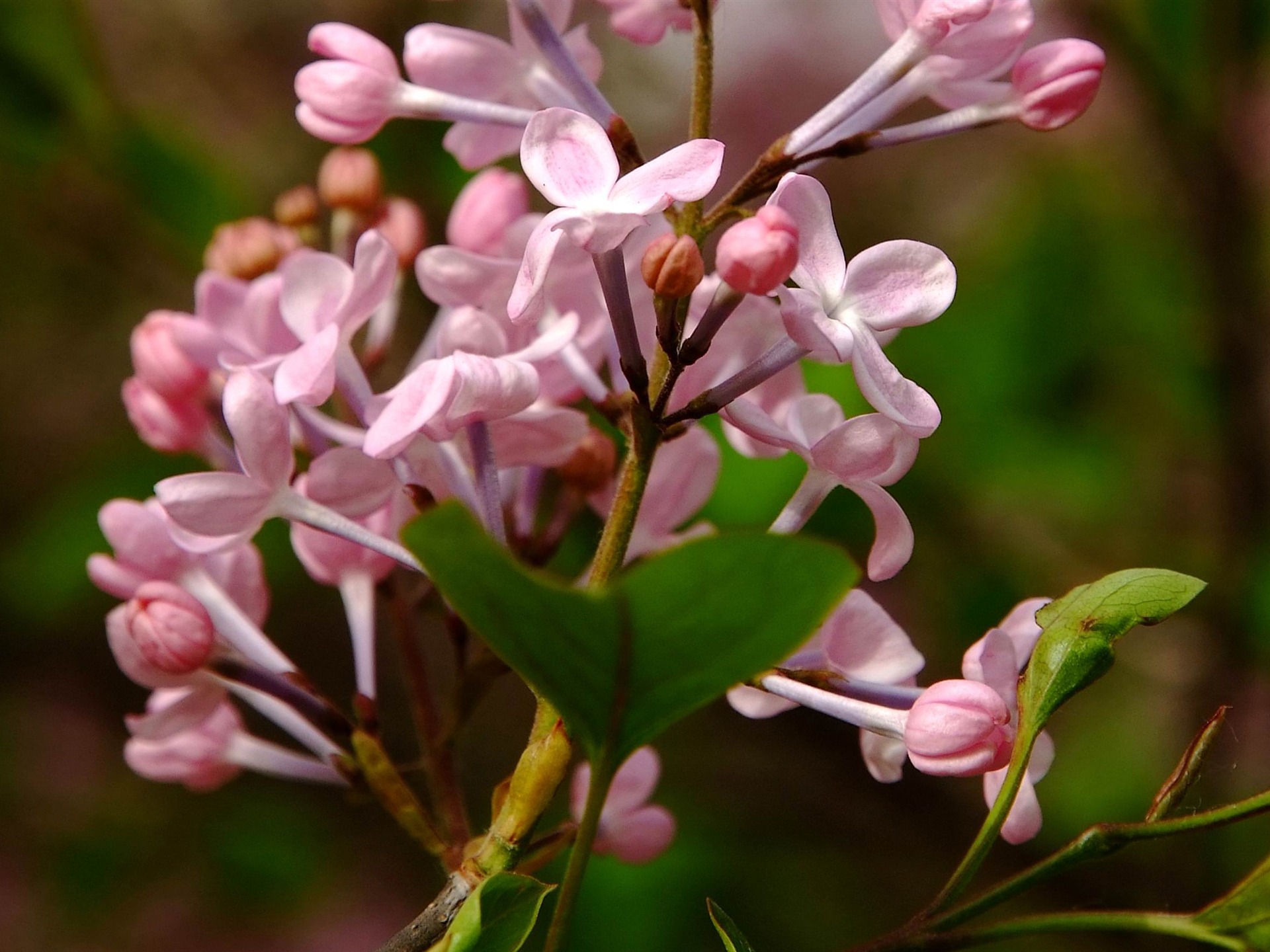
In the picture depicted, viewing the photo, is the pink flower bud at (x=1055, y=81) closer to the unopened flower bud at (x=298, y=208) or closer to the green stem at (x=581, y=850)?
the green stem at (x=581, y=850)

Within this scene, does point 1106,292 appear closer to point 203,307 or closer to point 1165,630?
point 1165,630

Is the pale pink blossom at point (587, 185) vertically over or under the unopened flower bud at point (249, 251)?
over

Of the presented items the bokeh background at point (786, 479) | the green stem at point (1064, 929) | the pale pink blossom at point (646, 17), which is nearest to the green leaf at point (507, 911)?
the green stem at point (1064, 929)

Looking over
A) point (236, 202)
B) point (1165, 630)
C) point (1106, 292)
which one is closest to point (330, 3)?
point (236, 202)

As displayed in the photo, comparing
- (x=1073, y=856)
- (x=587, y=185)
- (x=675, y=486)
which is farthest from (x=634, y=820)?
(x=587, y=185)

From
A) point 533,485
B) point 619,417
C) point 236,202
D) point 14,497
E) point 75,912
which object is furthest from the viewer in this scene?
point 14,497

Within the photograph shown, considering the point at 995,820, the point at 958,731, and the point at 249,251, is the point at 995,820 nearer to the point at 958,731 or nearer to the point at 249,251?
the point at 958,731
